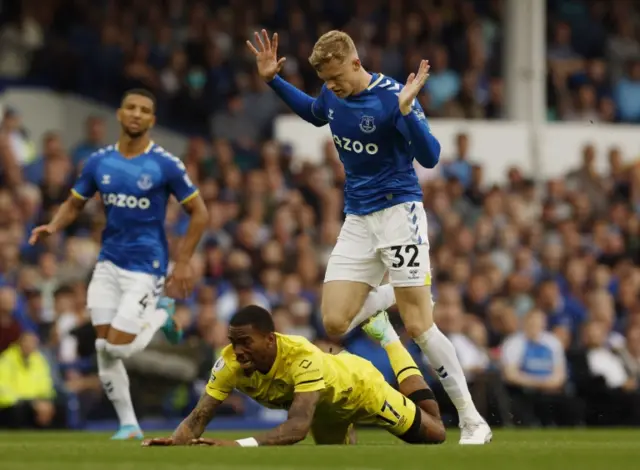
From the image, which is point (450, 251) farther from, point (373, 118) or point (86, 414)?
point (373, 118)

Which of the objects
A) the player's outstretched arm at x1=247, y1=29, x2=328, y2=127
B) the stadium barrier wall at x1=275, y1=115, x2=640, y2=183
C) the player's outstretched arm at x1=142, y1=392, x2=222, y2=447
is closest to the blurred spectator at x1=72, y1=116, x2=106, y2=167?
the stadium barrier wall at x1=275, y1=115, x2=640, y2=183

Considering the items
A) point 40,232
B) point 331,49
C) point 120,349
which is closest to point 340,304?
point 331,49

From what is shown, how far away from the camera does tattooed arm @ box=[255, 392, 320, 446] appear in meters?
9.52

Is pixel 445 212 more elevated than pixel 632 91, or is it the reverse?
pixel 632 91

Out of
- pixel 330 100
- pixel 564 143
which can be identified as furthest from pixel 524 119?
pixel 330 100

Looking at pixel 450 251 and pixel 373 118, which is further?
pixel 450 251

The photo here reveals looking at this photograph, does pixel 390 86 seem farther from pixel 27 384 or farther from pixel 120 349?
pixel 27 384

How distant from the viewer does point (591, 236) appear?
22469mm

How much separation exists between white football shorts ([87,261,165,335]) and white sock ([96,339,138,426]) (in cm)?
25

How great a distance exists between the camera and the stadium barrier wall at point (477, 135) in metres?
21.7

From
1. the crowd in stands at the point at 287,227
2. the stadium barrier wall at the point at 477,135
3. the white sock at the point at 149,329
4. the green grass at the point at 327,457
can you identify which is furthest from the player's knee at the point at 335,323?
the stadium barrier wall at the point at 477,135

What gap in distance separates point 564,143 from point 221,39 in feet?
17.6

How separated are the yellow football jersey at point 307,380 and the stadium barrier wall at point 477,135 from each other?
11.2 metres

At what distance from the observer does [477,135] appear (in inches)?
932
